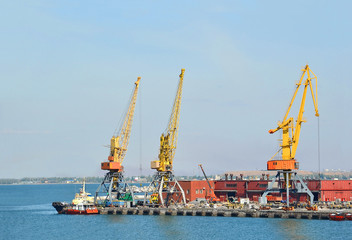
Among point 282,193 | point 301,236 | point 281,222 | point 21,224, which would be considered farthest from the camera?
point 282,193

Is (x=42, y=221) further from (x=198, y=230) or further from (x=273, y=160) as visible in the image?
(x=273, y=160)

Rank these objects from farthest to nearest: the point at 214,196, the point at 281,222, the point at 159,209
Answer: the point at 214,196 < the point at 159,209 < the point at 281,222

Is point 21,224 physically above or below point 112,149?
below

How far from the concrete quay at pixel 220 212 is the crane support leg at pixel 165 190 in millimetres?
6936

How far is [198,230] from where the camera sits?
273 feet

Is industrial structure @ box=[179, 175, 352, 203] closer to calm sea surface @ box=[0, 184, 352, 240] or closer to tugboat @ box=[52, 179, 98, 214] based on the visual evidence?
calm sea surface @ box=[0, 184, 352, 240]

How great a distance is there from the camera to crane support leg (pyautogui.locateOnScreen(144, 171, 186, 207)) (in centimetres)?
11562

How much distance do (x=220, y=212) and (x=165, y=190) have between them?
61.6 feet

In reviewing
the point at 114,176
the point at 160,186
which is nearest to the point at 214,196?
the point at 160,186

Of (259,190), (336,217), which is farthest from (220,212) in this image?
(336,217)

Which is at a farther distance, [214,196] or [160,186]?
[214,196]

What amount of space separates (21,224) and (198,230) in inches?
1295

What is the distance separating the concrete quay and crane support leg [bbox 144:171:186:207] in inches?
273

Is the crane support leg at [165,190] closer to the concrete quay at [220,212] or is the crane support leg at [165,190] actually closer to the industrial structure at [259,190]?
the industrial structure at [259,190]
